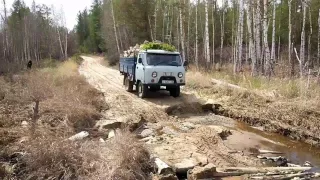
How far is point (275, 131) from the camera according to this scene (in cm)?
902

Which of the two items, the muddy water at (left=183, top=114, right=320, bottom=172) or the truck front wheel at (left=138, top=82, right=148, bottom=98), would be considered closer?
the muddy water at (left=183, top=114, right=320, bottom=172)

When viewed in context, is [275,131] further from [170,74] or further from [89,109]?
[89,109]

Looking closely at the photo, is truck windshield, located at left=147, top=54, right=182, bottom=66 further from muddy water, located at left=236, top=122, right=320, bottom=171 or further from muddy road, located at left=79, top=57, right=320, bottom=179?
muddy water, located at left=236, top=122, right=320, bottom=171

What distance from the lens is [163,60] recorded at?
40.9 ft

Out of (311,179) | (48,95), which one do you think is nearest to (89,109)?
(48,95)

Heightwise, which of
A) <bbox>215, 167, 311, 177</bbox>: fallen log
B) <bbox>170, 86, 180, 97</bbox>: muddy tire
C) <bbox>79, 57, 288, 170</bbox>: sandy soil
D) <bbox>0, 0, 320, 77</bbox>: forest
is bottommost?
<bbox>215, 167, 311, 177</bbox>: fallen log

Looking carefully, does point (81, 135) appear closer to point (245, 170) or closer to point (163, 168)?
point (163, 168)

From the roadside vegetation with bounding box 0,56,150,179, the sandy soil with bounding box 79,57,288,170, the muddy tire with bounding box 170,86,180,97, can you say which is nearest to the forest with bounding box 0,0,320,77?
the muddy tire with bounding box 170,86,180,97

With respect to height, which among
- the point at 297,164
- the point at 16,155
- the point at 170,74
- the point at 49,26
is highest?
the point at 49,26

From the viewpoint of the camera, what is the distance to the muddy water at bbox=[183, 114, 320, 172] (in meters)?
7.12

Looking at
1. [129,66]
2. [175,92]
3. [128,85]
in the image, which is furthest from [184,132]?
[128,85]

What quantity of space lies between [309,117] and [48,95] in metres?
8.16

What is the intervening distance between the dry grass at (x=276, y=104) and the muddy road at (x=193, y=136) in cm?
40

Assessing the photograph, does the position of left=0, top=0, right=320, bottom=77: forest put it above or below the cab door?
above
